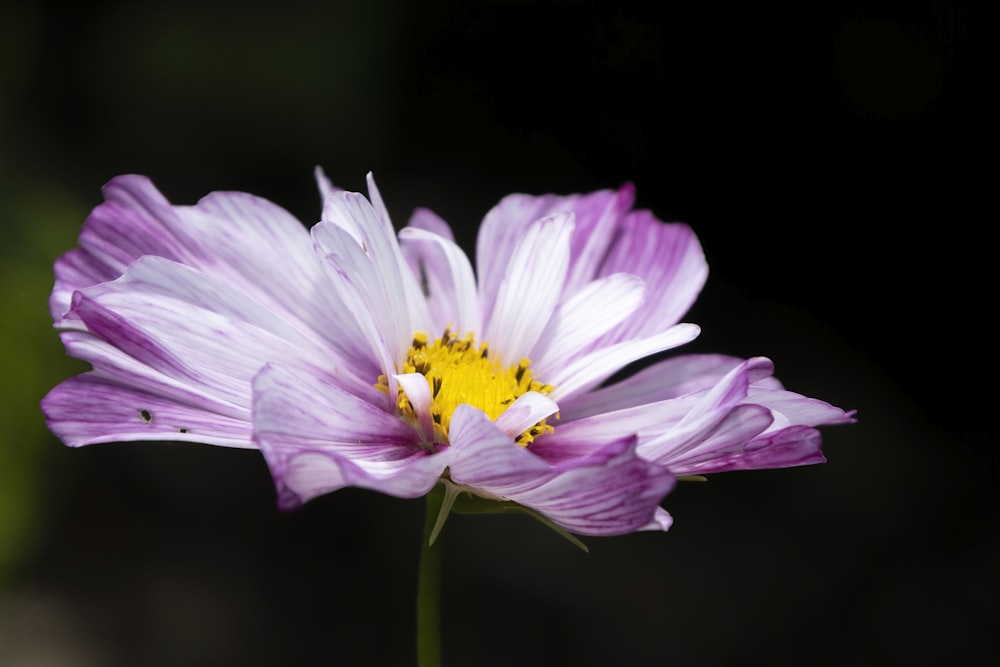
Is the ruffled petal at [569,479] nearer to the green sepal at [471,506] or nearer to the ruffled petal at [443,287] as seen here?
the green sepal at [471,506]

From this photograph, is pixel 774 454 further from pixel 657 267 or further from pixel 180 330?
pixel 180 330

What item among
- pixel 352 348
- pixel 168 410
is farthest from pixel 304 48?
pixel 168 410

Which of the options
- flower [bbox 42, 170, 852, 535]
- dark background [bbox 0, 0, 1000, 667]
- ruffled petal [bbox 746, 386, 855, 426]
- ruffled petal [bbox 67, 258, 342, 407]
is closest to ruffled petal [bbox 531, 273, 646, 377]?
flower [bbox 42, 170, 852, 535]

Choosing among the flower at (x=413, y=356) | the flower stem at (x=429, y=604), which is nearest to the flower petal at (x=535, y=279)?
the flower at (x=413, y=356)

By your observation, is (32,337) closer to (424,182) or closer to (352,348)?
(352,348)

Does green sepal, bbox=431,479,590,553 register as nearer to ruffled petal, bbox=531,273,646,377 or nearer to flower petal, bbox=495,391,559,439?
flower petal, bbox=495,391,559,439

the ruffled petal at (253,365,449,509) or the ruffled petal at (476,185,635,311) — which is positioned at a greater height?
the ruffled petal at (476,185,635,311)
